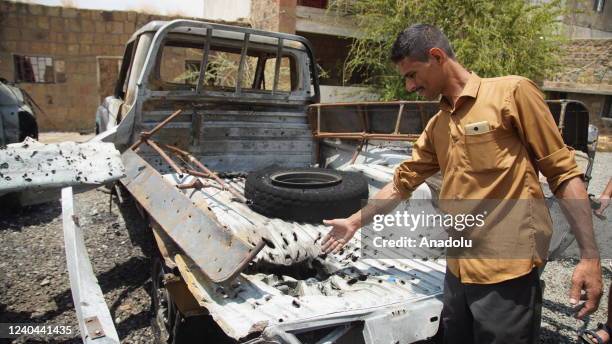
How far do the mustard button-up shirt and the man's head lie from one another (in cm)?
13

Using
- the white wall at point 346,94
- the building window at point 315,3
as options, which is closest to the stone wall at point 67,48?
the building window at point 315,3

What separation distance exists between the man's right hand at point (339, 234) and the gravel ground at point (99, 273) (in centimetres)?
150

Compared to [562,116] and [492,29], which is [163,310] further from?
[492,29]

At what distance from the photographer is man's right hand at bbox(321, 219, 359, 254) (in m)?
2.22

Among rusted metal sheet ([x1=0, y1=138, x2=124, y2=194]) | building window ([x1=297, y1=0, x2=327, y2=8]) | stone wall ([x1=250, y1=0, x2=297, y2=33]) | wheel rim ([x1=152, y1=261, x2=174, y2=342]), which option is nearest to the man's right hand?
wheel rim ([x1=152, y1=261, x2=174, y2=342])

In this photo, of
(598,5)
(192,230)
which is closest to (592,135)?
(192,230)

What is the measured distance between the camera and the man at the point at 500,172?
1.56m

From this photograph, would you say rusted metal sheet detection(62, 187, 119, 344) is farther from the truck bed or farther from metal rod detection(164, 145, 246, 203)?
metal rod detection(164, 145, 246, 203)

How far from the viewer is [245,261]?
189cm

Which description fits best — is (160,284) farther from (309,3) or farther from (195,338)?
(309,3)

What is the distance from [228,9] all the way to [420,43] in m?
15.1

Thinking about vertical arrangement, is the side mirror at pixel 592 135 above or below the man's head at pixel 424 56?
below

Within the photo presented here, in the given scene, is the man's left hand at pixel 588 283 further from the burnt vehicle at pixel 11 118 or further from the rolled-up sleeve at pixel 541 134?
the burnt vehicle at pixel 11 118

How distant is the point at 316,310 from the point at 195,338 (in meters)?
1.01
